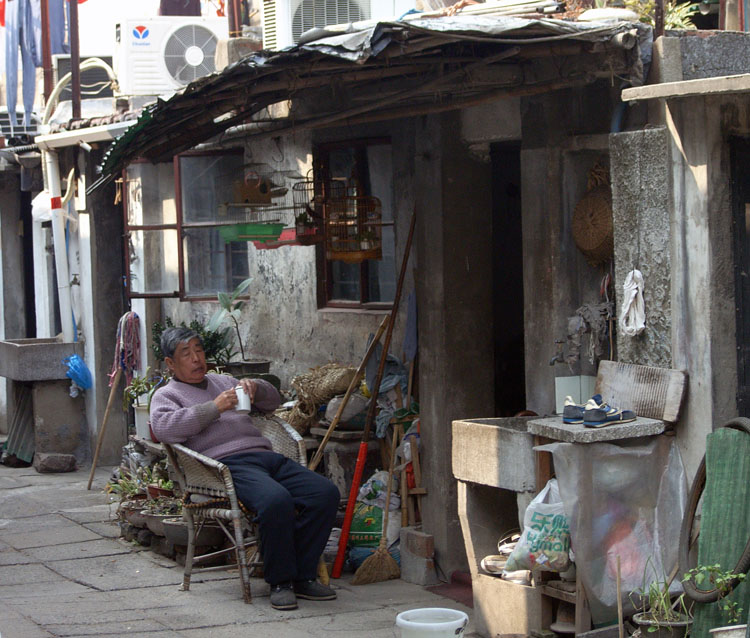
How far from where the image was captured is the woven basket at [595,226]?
584 cm

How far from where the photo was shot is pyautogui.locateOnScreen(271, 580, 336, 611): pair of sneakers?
253 inches

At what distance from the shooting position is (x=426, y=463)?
7.37 m

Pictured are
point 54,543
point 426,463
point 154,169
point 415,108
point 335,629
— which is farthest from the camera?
point 154,169

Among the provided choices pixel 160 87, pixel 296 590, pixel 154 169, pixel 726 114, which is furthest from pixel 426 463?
pixel 160 87

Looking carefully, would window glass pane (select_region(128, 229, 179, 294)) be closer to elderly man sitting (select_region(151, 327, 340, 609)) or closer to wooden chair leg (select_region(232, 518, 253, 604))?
elderly man sitting (select_region(151, 327, 340, 609))

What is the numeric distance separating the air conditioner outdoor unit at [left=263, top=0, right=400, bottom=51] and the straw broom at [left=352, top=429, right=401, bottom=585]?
4.39 m

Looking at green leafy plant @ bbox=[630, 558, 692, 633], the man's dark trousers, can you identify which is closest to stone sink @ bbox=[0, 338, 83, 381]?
the man's dark trousers

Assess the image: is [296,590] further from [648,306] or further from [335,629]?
[648,306]

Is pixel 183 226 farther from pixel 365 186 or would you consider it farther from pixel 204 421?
pixel 204 421

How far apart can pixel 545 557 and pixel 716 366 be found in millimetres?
1204

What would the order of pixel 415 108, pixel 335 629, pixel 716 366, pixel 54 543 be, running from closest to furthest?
pixel 716 366 < pixel 335 629 < pixel 415 108 < pixel 54 543

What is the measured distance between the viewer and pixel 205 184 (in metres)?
10.2

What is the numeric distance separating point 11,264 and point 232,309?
21.9ft

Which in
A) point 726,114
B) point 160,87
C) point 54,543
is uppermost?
point 160,87
